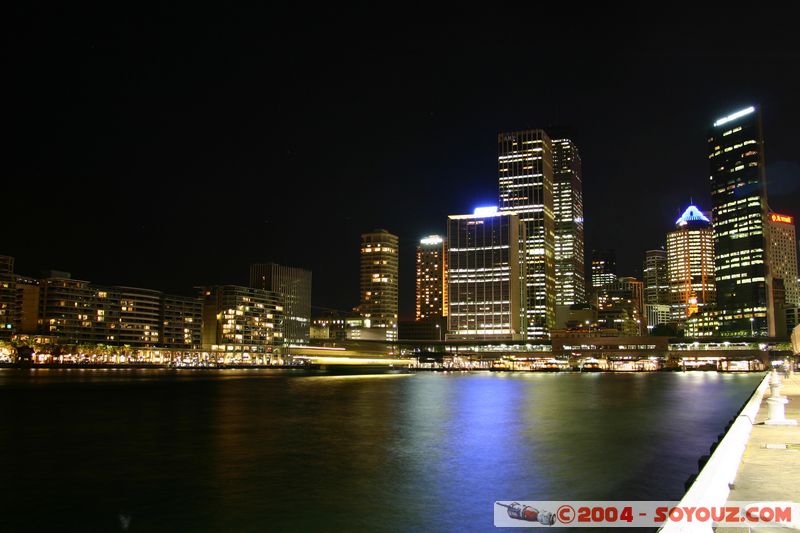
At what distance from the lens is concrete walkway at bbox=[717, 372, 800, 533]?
11648 mm

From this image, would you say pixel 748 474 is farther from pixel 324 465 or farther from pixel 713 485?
pixel 324 465

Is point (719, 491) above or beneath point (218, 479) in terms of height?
above

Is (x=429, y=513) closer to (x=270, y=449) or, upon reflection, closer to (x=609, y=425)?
(x=270, y=449)

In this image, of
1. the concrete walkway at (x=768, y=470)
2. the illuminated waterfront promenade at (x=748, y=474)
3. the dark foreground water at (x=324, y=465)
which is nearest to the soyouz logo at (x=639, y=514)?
the illuminated waterfront promenade at (x=748, y=474)

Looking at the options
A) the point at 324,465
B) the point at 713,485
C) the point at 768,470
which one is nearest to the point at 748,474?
the point at 768,470

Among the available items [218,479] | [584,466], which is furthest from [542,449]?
[218,479]

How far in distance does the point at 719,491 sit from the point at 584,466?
64.3 ft

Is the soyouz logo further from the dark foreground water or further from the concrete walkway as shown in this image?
the dark foreground water

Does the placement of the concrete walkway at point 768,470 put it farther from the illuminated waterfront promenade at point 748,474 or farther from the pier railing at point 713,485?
the pier railing at point 713,485

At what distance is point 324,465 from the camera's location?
2881 cm

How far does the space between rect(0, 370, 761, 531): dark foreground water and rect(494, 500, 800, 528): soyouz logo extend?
1098mm

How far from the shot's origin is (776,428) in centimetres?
2105

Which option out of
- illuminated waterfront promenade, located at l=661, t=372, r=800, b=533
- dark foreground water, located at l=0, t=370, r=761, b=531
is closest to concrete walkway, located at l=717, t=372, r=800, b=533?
illuminated waterfront promenade, located at l=661, t=372, r=800, b=533

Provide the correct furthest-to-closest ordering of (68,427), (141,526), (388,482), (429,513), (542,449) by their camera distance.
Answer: (68,427) < (542,449) < (388,482) < (429,513) < (141,526)
